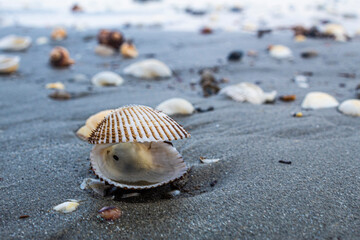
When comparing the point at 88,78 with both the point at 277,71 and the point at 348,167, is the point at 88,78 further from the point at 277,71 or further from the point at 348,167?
the point at 348,167

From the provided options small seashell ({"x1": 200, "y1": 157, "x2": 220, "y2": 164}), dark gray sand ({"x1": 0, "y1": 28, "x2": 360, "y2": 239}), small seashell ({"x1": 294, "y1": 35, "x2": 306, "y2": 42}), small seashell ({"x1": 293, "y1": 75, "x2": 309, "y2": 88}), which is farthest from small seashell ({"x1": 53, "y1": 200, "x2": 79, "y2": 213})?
small seashell ({"x1": 294, "y1": 35, "x2": 306, "y2": 42})

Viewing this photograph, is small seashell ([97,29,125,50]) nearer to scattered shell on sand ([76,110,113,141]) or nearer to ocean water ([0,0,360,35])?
ocean water ([0,0,360,35])

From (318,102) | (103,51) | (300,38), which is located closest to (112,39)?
(103,51)

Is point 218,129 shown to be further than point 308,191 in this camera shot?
Yes

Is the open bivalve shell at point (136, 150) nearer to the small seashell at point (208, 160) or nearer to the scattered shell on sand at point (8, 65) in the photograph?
the small seashell at point (208, 160)

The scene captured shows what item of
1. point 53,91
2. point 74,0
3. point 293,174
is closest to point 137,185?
point 293,174
